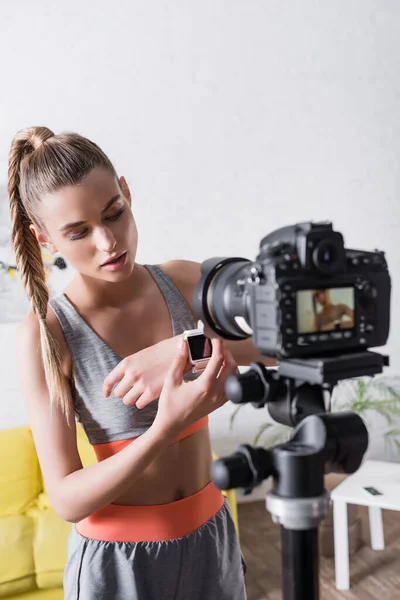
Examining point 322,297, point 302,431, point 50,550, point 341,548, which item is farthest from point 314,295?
point 341,548

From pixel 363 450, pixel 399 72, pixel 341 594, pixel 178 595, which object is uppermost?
pixel 399 72

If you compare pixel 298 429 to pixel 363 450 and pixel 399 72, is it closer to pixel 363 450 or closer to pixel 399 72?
pixel 363 450

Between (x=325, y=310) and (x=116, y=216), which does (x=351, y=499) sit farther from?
(x=325, y=310)

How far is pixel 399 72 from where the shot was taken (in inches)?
128

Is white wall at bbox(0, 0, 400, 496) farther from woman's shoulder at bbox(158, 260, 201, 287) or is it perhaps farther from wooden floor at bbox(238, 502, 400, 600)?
woman's shoulder at bbox(158, 260, 201, 287)

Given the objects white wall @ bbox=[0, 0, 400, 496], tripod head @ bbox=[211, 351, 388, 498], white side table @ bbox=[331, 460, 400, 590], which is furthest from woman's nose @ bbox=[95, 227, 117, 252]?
white wall @ bbox=[0, 0, 400, 496]

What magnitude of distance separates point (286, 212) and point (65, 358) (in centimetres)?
230

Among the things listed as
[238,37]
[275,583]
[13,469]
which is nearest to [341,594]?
[275,583]

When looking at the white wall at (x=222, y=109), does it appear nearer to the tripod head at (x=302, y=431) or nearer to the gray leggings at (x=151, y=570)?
the gray leggings at (x=151, y=570)

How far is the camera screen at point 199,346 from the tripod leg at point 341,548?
164 cm

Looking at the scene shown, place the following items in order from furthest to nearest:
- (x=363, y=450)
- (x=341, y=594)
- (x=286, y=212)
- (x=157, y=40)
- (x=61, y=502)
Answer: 1. (x=286, y=212)
2. (x=157, y=40)
3. (x=341, y=594)
4. (x=61, y=502)
5. (x=363, y=450)

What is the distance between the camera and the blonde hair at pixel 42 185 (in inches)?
36.7

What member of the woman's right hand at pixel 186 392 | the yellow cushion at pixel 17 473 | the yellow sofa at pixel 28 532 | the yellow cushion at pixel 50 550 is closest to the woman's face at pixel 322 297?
the woman's right hand at pixel 186 392

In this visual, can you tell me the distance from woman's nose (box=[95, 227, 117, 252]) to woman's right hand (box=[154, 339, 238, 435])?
0.64ft
